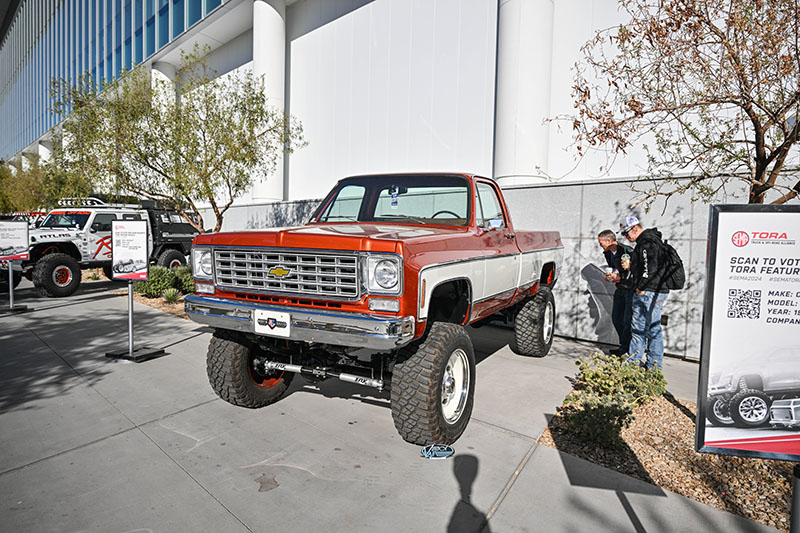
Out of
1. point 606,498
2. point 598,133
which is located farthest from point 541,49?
point 606,498

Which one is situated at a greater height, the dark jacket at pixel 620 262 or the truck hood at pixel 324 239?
the truck hood at pixel 324 239

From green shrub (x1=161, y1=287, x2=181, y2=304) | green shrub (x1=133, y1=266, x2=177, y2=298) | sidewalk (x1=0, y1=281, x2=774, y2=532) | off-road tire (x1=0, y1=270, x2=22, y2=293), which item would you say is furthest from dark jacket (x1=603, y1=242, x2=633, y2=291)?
off-road tire (x1=0, y1=270, x2=22, y2=293)

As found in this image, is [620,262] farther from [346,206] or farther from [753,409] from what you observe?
[753,409]

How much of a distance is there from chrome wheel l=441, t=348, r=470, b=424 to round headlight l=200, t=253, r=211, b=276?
2.14 meters

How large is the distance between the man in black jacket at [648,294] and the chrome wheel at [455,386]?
7.52ft

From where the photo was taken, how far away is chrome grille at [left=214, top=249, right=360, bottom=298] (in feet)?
10.7

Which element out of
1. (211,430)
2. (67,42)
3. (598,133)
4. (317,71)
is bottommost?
(211,430)

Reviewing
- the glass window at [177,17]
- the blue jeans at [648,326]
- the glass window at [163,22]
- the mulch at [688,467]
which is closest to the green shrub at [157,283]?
the mulch at [688,467]

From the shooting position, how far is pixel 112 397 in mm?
4547

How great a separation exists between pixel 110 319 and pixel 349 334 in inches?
267

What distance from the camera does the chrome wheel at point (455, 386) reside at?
3.71 m

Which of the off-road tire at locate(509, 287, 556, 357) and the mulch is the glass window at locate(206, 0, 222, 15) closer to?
the off-road tire at locate(509, 287, 556, 357)

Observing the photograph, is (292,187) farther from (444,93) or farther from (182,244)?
(444,93)

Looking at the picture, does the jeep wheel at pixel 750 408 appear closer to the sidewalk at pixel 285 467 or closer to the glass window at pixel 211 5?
the sidewalk at pixel 285 467
